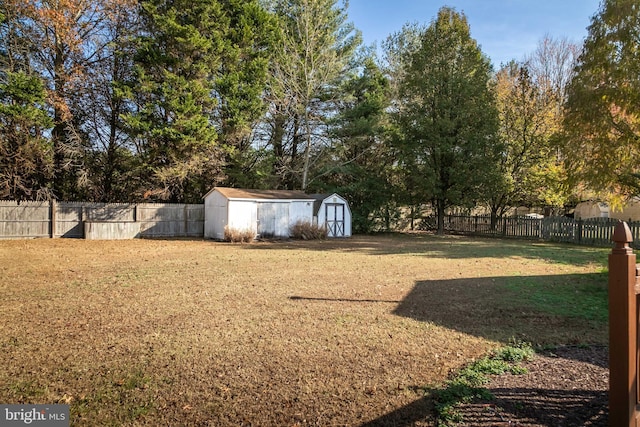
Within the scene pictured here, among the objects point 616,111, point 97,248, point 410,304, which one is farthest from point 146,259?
point 616,111

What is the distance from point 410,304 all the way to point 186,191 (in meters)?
19.8

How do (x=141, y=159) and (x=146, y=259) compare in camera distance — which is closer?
(x=146, y=259)

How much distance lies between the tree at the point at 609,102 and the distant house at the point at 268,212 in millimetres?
12141

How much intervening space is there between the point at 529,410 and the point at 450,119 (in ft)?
72.6

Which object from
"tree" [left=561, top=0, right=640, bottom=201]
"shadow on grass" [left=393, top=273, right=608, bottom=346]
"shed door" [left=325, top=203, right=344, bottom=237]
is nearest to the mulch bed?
"shadow on grass" [left=393, top=273, right=608, bottom=346]

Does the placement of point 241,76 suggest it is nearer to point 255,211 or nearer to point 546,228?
point 255,211

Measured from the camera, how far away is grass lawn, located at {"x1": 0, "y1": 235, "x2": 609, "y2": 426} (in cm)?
323

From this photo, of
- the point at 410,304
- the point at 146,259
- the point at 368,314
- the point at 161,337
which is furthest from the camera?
the point at 146,259

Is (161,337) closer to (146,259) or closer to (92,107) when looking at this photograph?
(146,259)

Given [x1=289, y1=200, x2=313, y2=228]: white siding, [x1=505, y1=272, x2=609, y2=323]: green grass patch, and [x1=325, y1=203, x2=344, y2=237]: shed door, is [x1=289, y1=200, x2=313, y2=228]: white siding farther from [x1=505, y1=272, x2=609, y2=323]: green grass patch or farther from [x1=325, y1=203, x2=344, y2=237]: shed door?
[x1=505, y1=272, x2=609, y2=323]: green grass patch

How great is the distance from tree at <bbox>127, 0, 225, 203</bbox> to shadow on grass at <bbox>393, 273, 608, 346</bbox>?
53.7ft

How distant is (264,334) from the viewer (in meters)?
4.93

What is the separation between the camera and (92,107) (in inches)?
838

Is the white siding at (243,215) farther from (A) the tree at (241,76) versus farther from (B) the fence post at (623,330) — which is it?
(B) the fence post at (623,330)
